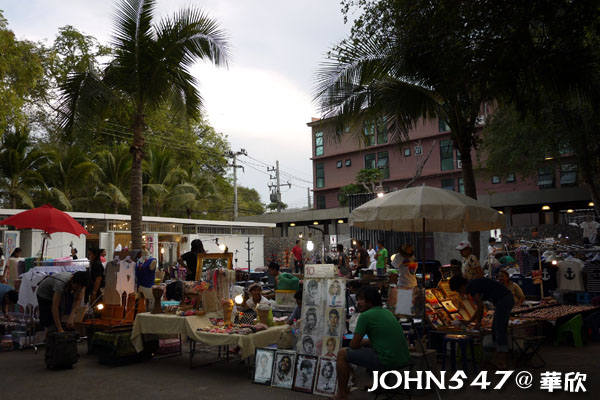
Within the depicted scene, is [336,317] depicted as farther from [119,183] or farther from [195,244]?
[119,183]

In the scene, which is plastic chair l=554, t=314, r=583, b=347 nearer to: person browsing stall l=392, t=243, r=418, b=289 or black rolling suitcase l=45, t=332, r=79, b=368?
person browsing stall l=392, t=243, r=418, b=289

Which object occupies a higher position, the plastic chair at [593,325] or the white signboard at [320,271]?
the white signboard at [320,271]

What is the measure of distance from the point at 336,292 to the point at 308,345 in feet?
2.49

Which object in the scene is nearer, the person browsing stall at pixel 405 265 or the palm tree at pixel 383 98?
the person browsing stall at pixel 405 265

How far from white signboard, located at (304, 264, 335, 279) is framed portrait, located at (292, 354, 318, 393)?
1.08 meters

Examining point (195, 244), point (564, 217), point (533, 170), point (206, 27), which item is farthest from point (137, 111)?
point (564, 217)

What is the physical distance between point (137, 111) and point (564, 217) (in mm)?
22574

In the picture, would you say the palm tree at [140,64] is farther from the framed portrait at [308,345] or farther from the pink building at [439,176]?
the pink building at [439,176]

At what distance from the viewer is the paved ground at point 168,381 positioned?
20.1 feet

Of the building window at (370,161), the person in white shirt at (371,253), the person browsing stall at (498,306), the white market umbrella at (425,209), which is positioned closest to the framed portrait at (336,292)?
the white market umbrella at (425,209)

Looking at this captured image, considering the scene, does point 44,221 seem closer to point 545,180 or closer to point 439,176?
point 545,180

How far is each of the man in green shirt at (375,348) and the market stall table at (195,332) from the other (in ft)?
5.38

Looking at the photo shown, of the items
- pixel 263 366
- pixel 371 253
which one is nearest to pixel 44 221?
pixel 263 366

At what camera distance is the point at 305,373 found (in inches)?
247
